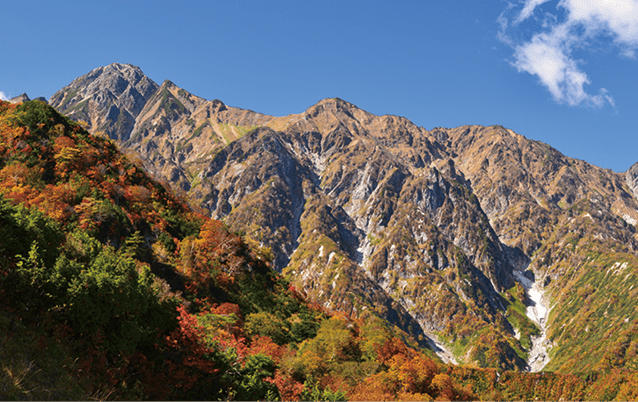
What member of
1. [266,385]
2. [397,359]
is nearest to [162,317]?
[266,385]

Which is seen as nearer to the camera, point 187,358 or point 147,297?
point 147,297

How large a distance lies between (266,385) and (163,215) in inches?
2158

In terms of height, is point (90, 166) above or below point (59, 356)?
above

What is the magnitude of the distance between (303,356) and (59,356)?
40144 mm

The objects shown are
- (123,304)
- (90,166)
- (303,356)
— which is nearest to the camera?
(123,304)

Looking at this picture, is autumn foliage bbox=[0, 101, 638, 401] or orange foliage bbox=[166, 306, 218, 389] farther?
orange foliage bbox=[166, 306, 218, 389]

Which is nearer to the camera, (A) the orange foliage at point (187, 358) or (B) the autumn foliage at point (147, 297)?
(B) the autumn foliage at point (147, 297)

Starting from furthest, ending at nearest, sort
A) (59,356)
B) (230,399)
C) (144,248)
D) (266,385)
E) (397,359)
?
(397,359)
(144,248)
(266,385)
(230,399)
(59,356)

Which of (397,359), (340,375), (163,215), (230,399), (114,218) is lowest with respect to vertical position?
(230,399)

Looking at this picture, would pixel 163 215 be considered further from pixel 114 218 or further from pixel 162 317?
pixel 162 317

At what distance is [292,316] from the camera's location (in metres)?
82.8

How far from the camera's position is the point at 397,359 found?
76750mm

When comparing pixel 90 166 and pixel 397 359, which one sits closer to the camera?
pixel 90 166

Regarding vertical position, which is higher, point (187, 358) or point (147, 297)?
point (147, 297)
